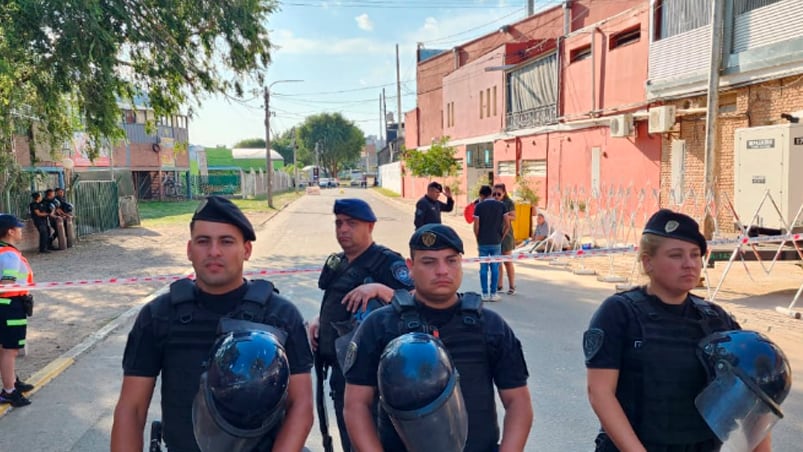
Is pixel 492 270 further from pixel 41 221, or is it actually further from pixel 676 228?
pixel 41 221

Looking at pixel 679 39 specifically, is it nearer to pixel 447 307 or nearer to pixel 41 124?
pixel 447 307

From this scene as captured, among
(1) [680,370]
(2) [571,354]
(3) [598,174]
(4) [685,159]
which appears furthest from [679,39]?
(1) [680,370]

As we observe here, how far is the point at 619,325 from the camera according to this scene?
217 centimetres

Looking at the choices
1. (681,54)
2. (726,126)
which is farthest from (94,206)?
(726,126)

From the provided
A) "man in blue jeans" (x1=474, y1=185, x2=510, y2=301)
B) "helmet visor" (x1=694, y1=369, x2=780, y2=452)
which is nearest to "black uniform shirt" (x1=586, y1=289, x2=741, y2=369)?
"helmet visor" (x1=694, y1=369, x2=780, y2=452)

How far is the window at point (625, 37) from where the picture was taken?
55.3 ft

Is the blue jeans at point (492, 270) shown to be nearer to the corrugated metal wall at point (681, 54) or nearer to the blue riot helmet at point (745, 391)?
the blue riot helmet at point (745, 391)

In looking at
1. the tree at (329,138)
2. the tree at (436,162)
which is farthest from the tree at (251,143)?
the tree at (436,162)

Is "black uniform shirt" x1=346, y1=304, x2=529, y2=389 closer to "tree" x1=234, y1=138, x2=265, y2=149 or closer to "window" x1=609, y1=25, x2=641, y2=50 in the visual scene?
"window" x1=609, y1=25, x2=641, y2=50

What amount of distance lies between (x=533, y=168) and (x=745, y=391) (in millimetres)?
22477

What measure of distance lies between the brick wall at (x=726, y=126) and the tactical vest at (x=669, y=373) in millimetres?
9289

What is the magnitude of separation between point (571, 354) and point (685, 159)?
10754mm

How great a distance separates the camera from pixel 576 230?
40.4 ft

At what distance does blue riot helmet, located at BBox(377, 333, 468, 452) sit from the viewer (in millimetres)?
1655
